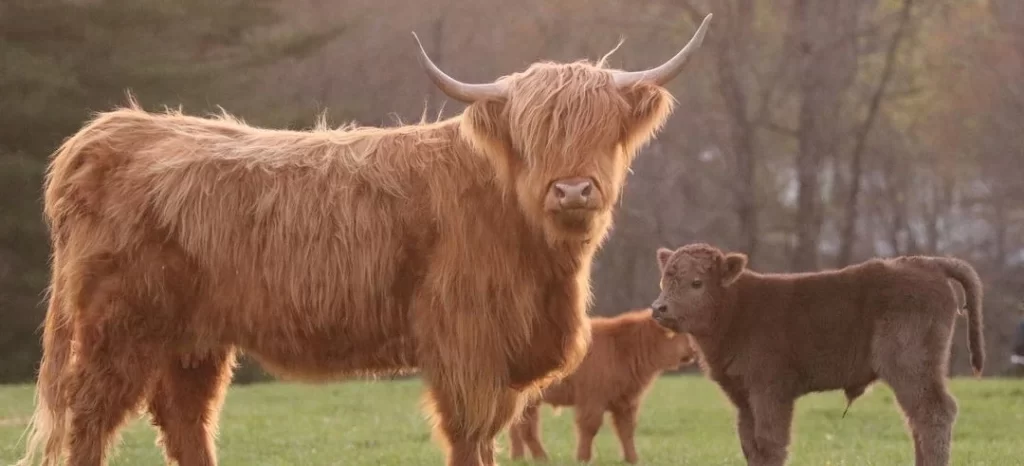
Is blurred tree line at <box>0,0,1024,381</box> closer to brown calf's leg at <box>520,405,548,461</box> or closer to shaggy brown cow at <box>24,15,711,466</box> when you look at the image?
brown calf's leg at <box>520,405,548,461</box>

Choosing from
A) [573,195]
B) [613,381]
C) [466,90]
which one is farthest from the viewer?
[613,381]

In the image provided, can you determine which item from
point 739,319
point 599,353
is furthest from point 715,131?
point 739,319

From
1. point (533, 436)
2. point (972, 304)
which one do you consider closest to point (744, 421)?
point (972, 304)

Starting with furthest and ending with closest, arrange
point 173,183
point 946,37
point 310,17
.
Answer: point 946,37 < point 310,17 < point 173,183

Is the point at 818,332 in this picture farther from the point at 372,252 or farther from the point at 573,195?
the point at 372,252

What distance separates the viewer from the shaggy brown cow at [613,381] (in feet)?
33.0

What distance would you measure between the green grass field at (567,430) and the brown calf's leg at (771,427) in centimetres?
161

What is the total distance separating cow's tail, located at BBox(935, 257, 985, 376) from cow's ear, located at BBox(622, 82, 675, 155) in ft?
6.68

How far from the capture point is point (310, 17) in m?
27.4

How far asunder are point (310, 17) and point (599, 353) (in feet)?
60.0

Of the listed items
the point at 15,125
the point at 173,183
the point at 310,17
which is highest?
the point at 310,17

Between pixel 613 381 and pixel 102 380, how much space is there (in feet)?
17.8

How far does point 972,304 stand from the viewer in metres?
6.64

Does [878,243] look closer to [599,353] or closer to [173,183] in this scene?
[599,353]
